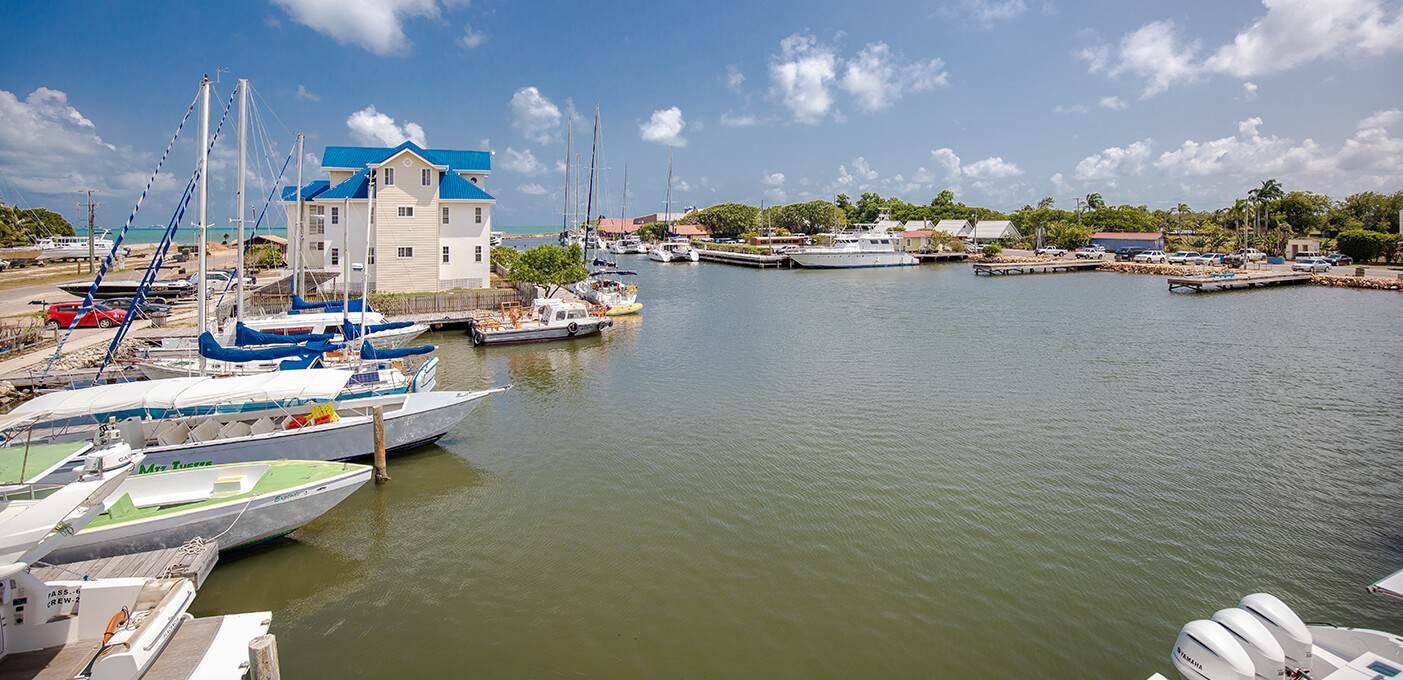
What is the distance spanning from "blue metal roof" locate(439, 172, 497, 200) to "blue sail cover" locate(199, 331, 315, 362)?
2333cm

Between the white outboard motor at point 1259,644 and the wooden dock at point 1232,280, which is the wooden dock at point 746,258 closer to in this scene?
the wooden dock at point 1232,280

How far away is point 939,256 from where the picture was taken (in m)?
103

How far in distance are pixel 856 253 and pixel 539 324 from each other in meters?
65.4

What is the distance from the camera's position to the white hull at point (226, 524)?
11.4 m

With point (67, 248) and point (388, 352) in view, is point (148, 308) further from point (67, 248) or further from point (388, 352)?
point (67, 248)

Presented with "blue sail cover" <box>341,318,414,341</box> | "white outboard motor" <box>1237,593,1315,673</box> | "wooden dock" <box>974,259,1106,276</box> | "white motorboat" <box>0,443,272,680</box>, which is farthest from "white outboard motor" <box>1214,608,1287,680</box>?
"wooden dock" <box>974,259,1106,276</box>

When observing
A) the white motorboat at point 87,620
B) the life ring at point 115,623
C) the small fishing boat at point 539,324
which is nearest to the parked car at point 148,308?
the small fishing boat at point 539,324

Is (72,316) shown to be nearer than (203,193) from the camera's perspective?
No

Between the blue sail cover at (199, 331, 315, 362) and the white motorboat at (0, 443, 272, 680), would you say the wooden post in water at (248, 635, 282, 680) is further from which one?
the blue sail cover at (199, 331, 315, 362)

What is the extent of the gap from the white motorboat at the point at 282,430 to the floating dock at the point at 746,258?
246ft

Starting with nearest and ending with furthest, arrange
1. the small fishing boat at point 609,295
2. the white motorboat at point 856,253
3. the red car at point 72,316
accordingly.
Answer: the red car at point 72,316 → the small fishing boat at point 609,295 → the white motorboat at point 856,253

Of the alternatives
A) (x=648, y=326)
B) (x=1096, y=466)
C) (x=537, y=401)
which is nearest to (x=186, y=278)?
(x=648, y=326)

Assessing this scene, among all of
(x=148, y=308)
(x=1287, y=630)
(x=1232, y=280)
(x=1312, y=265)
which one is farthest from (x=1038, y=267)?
(x=148, y=308)

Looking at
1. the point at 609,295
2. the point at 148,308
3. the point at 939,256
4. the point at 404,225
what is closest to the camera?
the point at 148,308
